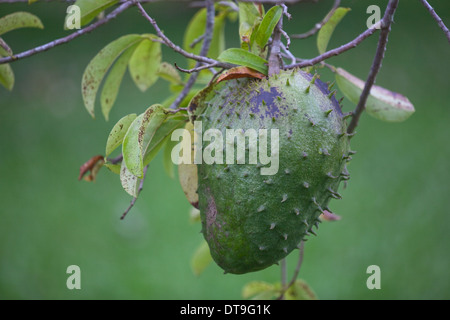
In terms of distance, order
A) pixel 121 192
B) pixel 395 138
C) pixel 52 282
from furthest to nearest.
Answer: pixel 395 138 → pixel 121 192 → pixel 52 282

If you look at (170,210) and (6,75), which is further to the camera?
(170,210)

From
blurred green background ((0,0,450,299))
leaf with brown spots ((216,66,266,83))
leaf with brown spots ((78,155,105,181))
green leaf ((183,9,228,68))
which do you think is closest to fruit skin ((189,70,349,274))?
leaf with brown spots ((216,66,266,83))

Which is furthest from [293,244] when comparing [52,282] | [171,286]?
[52,282]

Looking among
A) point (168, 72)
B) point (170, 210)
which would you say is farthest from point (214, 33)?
point (170, 210)

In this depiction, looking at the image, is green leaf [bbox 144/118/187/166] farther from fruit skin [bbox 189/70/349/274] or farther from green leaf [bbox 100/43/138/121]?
green leaf [bbox 100/43/138/121]

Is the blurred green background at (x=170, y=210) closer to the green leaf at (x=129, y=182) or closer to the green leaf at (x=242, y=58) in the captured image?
the green leaf at (x=129, y=182)

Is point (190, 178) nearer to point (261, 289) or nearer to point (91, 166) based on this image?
point (91, 166)

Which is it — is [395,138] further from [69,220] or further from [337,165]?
[337,165]
